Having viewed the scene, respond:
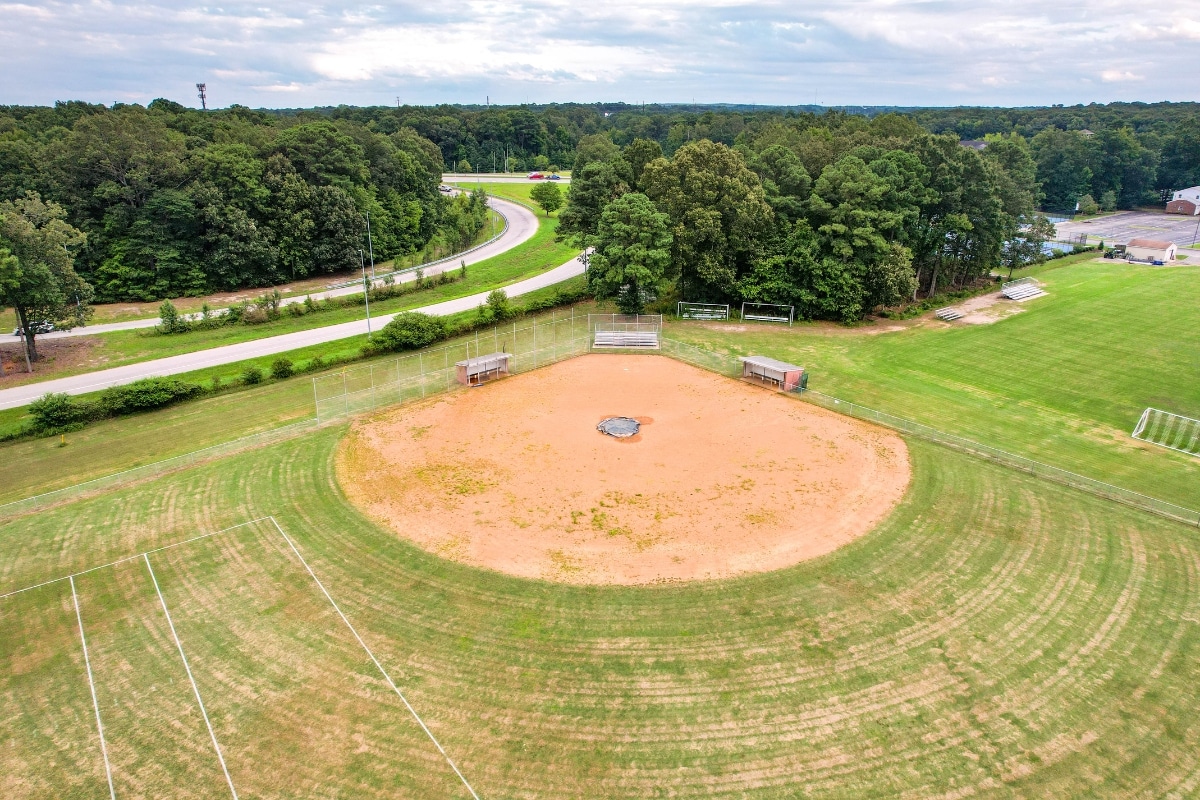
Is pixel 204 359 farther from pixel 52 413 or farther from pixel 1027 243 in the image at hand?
pixel 1027 243

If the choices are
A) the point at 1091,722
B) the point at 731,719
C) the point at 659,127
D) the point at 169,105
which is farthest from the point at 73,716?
the point at 659,127

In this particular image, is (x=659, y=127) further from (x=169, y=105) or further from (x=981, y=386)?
(x=981, y=386)

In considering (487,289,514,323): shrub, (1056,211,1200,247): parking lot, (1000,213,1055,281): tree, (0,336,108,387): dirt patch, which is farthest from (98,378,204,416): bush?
(1056,211,1200,247): parking lot

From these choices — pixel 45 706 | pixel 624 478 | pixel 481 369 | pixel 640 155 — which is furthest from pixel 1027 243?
pixel 45 706

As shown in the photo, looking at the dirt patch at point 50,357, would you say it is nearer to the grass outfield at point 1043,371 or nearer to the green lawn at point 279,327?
the green lawn at point 279,327

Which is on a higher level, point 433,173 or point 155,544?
point 433,173
